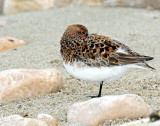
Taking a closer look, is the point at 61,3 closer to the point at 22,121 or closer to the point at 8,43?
the point at 8,43

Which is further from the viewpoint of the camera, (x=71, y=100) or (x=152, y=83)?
(x=152, y=83)

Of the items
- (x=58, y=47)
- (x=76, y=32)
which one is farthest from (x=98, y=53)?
(x=58, y=47)

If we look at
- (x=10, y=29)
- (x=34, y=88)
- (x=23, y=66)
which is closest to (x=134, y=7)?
(x=10, y=29)

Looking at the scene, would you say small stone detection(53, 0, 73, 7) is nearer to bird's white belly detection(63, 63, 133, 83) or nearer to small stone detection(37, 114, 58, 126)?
bird's white belly detection(63, 63, 133, 83)

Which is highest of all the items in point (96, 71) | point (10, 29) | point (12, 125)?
point (96, 71)

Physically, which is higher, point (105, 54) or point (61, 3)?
point (105, 54)

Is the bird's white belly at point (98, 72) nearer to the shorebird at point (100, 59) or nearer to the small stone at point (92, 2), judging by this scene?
the shorebird at point (100, 59)

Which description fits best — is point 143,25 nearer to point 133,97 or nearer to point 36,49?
point 36,49
